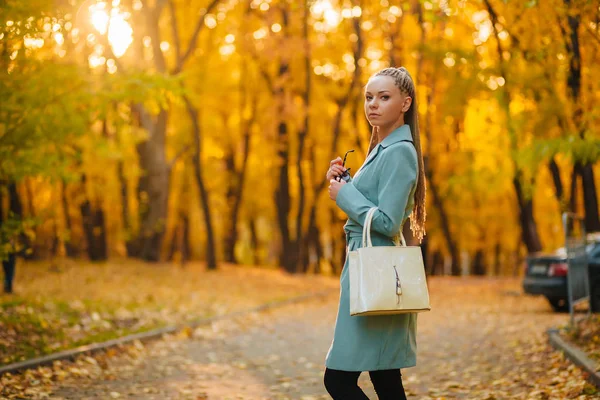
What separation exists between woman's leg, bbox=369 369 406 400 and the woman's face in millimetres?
1197

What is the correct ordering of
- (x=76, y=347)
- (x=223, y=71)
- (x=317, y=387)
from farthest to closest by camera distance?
(x=223, y=71), (x=76, y=347), (x=317, y=387)

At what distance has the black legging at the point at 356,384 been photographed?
3955 mm

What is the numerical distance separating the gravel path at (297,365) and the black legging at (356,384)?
3.55m

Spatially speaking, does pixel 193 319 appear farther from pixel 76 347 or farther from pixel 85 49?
pixel 85 49

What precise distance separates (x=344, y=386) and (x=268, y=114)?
25679 mm

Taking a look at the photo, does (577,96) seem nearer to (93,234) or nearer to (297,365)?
(297,365)

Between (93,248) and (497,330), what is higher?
→ (93,248)

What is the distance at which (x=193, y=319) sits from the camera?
14.9 metres

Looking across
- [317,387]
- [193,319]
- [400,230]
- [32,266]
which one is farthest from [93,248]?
[400,230]

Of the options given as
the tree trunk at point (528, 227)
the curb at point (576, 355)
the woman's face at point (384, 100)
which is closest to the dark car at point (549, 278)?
the curb at point (576, 355)

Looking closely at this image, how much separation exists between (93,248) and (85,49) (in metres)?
8.15

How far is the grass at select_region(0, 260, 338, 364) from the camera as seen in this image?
10.9 meters

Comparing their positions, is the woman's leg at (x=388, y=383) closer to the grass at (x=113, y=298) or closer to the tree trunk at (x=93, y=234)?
Answer: the grass at (x=113, y=298)

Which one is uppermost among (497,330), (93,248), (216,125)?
(216,125)
